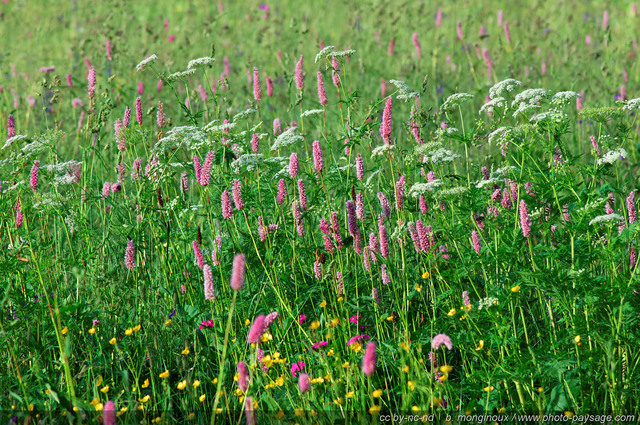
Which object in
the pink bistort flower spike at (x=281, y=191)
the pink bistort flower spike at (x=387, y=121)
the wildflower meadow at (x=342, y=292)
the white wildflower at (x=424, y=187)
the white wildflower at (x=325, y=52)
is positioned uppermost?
the white wildflower at (x=325, y=52)

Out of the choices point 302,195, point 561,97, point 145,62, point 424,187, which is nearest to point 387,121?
point 424,187

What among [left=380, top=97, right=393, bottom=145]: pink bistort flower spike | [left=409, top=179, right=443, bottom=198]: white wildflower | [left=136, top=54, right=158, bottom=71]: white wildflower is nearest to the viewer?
[left=409, top=179, right=443, bottom=198]: white wildflower

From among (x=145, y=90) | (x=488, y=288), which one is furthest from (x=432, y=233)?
(x=145, y=90)

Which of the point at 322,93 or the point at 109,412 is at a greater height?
the point at 322,93

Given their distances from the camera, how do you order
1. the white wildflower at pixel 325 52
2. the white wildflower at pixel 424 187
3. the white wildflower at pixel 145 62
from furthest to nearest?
1. the white wildflower at pixel 145 62
2. the white wildflower at pixel 325 52
3. the white wildflower at pixel 424 187

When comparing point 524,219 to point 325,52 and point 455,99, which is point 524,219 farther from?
point 325,52

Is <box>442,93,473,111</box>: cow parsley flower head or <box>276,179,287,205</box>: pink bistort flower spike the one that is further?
<box>442,93,473,111</box>: cow parsley flower head

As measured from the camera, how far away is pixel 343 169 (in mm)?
3213

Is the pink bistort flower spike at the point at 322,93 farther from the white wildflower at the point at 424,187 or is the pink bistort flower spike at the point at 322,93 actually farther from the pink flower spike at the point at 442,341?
the pink flower spike at the point at 442,341

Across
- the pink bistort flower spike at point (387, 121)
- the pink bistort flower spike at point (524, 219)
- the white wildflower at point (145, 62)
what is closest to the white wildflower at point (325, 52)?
the pink bistort flower spike at point (387, 121)

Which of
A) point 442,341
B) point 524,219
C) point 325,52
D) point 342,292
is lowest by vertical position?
point 342,292

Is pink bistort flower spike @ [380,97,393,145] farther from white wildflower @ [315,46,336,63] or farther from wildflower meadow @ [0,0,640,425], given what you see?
white wildflower @ [315,46,336,63]

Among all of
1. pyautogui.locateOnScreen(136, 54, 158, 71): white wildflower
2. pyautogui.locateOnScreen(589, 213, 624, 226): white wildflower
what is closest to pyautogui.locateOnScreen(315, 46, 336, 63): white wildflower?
pyautogui.locateOnScreen(136, 54, 158, 71): white wildflower

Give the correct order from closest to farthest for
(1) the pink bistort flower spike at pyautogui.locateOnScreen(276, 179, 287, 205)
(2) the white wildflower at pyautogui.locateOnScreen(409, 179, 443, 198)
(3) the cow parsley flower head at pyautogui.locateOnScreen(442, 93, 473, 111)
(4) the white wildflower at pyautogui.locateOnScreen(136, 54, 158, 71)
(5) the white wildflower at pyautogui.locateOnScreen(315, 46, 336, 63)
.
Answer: (2) the white wildflower at pyautogui.locateOnScreen(409, 179, 443, 198), (1) the pink bistort flower spike at pyautogui.locateOnScreen(276, 179, 287, 205), (3) the cow parsley flower head at pyautogui.locateOnScreen(442, 93, 473, 111), (5) the white wildflower at pyautogui.locateOnScreen(315, 46, 336, 63), (4) the white wildflower at pyautogui.locateOnScreen(136, 54, 158, 71)
